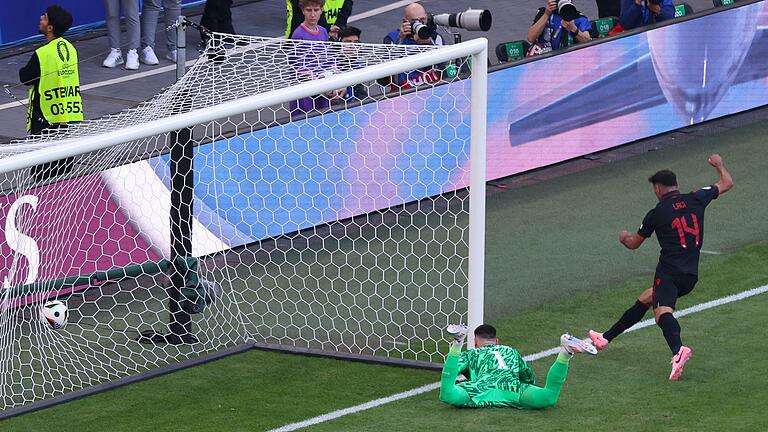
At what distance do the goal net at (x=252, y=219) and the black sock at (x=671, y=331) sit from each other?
128cm

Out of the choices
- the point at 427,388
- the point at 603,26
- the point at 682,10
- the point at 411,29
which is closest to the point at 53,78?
the point at 411,29

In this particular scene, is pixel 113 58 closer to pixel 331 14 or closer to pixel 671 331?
pixel 331 14

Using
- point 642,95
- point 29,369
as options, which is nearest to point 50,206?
point 29,369

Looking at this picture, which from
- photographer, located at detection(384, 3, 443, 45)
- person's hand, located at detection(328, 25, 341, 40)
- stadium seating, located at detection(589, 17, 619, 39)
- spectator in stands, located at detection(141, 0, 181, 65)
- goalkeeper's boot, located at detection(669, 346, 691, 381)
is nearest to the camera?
goalkeeper's boot, located at detection(669, 346, 691, 381)

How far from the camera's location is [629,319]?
1046cm

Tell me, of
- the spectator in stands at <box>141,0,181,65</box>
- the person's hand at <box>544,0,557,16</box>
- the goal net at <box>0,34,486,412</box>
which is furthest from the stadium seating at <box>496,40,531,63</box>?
the spectator in stands at <box>141,0,181,65</box>

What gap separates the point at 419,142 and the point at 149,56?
5.79 m

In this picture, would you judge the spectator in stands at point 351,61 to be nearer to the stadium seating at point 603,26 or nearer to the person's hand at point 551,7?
the person's hand at point 551,7

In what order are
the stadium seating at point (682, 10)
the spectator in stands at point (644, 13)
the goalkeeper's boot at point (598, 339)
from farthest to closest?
the stadium seating at point (682, 10) → the spectator in stands at point (644, 13) → the goalkeeper's boot at point (598, 339)

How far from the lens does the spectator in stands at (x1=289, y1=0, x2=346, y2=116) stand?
11.0 m

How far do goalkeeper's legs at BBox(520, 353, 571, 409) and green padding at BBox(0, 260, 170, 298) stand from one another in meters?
3.10

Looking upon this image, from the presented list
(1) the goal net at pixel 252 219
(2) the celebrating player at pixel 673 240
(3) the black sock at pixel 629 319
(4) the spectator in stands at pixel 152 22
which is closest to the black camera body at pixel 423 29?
(1) the goal net at pixel 252 219

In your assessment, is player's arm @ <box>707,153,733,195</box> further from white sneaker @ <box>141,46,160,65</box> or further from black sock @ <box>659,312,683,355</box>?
white sneaker @ <box>141,46,160,65</box>

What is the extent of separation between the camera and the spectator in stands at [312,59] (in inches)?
433
